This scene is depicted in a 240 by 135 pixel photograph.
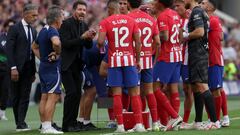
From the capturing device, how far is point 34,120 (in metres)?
18.8

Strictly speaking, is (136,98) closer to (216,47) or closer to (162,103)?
(162,103)

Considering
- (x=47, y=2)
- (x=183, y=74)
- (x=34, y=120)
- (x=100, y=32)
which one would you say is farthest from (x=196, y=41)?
(x=47, y=2)

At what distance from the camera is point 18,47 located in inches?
635

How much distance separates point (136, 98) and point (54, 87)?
4.64 feet

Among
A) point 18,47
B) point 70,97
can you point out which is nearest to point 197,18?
point 70,97

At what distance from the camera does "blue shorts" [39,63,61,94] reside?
48.0 ft

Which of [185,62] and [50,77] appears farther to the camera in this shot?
[185,62]

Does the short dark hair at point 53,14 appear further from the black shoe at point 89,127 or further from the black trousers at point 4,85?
the black trousers at point 4,85

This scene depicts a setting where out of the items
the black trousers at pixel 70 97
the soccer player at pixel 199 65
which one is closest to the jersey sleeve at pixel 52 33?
the black trousers at pixel 70 97

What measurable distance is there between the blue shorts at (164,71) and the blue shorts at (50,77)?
1695 millimetres

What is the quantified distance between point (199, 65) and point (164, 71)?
61 cm

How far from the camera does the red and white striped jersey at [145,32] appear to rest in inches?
576

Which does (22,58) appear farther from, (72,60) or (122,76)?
(122,76)

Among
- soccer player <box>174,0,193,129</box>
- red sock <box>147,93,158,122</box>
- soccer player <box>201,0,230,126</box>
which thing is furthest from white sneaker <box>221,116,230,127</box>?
red sock <box>147,93,158,122</box>
